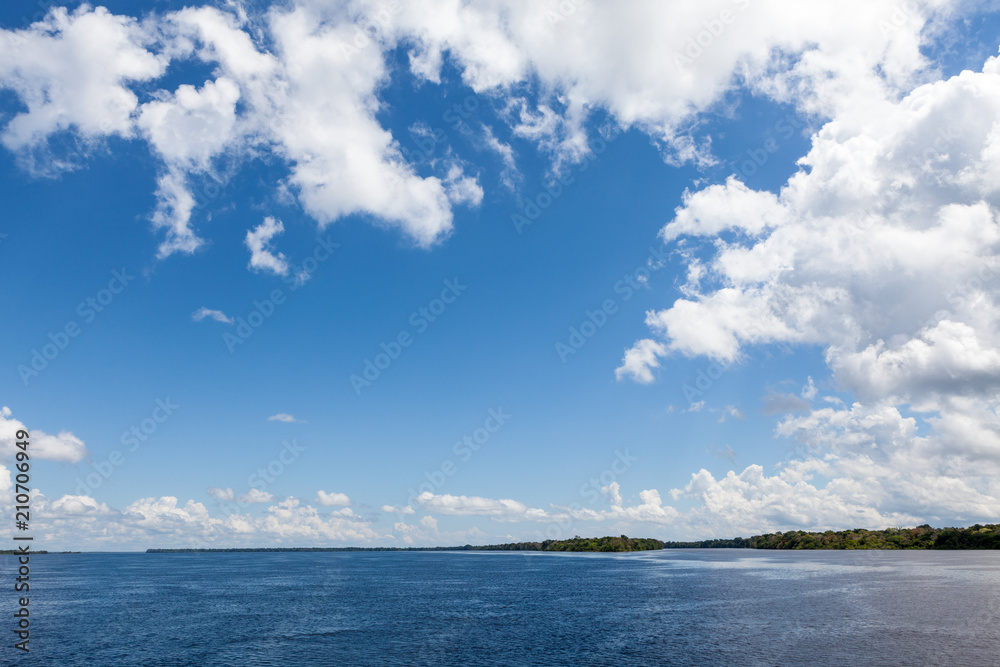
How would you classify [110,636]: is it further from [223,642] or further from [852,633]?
[852,633]

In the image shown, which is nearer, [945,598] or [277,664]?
[277,664]

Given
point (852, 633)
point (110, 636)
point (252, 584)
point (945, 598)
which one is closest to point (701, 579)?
point (945, 598)

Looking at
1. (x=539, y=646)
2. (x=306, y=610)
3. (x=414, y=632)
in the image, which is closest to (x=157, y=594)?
(x=306, y=610)

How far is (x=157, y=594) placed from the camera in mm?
128875

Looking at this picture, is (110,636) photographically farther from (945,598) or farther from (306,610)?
(945,598)

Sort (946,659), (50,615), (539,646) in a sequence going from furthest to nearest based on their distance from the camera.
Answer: (50,615) → (539,646) → (946,659)

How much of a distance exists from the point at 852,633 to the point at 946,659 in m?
14.5

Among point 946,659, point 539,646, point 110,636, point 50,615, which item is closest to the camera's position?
point 946,659

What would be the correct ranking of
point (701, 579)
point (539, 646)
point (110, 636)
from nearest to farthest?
point (539, 646) → point (110, 636) → point (701, 579)

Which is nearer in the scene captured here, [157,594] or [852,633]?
[852,633]

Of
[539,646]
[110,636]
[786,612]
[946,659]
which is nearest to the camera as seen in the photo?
[946,659]

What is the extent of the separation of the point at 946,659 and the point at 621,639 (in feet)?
105

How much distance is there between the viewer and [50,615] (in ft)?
304

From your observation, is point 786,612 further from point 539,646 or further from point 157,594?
point 157,594
